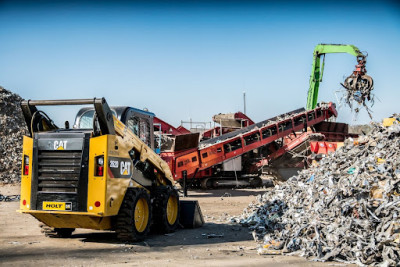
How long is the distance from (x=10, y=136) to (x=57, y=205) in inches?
822

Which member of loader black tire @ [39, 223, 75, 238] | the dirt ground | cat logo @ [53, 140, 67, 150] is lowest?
the dirt ground

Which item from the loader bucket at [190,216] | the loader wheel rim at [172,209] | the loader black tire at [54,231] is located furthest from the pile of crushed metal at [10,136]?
the loader wheel rim at [172,209]

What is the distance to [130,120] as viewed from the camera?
8969mm

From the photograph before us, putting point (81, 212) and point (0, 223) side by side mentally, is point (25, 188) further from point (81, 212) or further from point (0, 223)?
point (0, 223)

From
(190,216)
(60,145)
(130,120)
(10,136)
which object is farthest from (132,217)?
(10,136)

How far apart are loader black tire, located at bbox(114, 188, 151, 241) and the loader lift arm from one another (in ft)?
39.9

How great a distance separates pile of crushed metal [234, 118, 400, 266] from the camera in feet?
22.0

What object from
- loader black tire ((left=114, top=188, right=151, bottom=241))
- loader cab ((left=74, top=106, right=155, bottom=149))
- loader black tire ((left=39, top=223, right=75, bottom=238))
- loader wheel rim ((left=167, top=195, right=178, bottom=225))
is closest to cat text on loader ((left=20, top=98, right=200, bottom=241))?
loader black tire ((left=114, top=188, right=151, bottom=241))

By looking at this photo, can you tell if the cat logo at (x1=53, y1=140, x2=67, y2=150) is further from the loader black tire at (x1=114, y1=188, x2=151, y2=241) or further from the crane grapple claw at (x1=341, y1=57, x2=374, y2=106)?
the crane grapple claw at (x1=341, y1=57, x2=374, y2=106)

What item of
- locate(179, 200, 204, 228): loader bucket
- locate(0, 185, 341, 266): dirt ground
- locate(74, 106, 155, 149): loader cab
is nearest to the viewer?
locate(0, 185, 341, 266): dirt ground

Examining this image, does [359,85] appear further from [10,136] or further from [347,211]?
[10,136]

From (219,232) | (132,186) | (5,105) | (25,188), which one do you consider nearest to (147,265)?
(132,186)

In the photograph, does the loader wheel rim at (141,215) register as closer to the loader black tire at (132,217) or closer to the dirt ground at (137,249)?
the loader black tire at (132,217)

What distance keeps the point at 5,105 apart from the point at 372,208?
26011 millimetres
